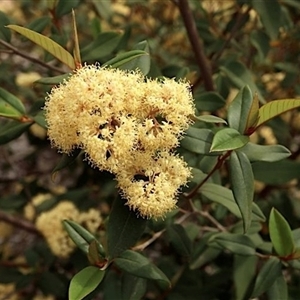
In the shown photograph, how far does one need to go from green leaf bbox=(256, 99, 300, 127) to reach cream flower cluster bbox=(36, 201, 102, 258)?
1.74 ft

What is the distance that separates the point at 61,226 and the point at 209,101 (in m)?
0.40

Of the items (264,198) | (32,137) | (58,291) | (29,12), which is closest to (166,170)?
(58,291)

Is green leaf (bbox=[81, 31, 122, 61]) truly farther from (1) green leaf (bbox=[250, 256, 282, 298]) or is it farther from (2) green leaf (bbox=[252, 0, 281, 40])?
(1) green leaf (bbox=[250, 256, 282, 298])

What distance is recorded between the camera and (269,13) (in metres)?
1.32

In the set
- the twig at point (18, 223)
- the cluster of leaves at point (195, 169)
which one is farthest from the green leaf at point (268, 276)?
the twig at point (18, 223)

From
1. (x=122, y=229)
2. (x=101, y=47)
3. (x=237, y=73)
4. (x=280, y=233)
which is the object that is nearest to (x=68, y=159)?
(x=122, y=229)

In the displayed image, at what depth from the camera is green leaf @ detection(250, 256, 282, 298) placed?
980 millimetres

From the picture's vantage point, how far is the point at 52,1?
1.13 m

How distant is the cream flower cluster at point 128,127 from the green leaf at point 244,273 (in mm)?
432

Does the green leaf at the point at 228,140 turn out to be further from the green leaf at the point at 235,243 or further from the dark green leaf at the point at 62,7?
the dark green leaf at the point at 62,7

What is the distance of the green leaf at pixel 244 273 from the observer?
1.14 meters

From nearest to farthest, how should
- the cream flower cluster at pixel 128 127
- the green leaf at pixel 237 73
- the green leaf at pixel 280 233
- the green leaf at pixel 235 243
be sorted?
the cream flower cluster at pixel 128 127 < the green leaf at pixel 280 233 < the green leaf at pixel 235 243 < the green leaf at pixel 237 73

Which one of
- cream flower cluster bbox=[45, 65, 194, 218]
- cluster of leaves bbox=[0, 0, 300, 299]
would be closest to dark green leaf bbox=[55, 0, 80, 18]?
cluster of leaves bbox=[0, 0, 300, 299]

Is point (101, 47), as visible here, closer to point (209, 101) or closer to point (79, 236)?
point (209, 101)
